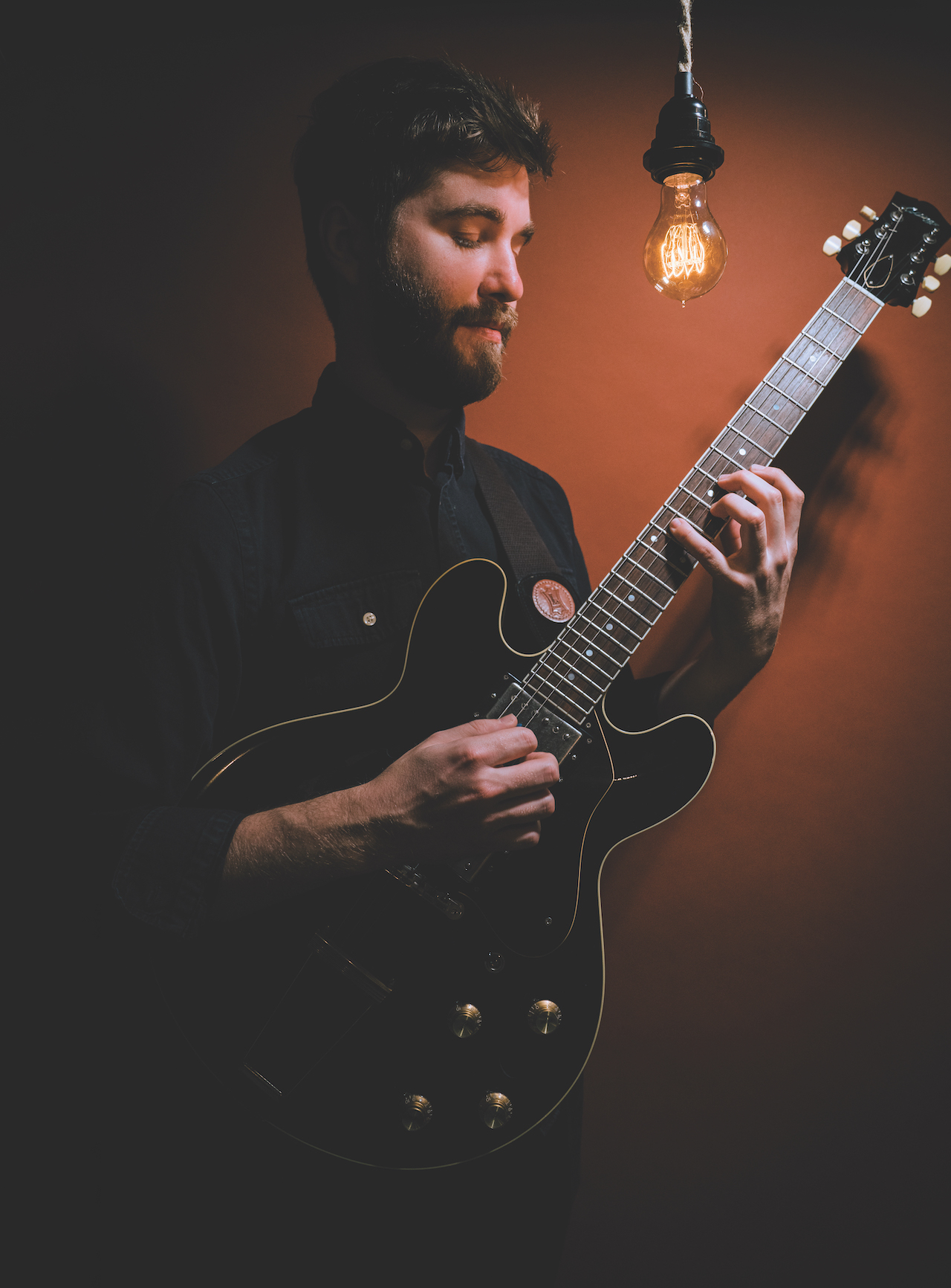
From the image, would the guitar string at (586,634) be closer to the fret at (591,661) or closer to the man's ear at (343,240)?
the fret at (591,661)

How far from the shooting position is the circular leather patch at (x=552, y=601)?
43.8 inches

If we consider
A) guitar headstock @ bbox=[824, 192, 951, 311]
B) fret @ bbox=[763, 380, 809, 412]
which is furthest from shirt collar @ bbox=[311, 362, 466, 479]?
guitar headstock @ bbox=[824, 192, 951, 311]

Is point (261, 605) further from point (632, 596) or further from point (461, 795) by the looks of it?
Result: point (632, 596)

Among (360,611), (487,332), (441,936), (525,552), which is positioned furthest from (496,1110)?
(487,332)

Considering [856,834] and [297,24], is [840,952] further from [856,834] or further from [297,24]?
[297,24]

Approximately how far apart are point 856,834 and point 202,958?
1365mm

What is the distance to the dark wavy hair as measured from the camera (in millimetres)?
1088

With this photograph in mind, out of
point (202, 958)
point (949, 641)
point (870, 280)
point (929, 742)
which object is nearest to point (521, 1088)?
point (202, 958)

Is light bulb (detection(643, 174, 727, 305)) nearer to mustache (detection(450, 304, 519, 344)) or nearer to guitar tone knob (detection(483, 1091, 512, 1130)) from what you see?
mustache (detection(450, 304, 519, 344))

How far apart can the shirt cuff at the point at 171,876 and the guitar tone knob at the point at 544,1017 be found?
475 mm

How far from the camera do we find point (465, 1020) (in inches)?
37.2

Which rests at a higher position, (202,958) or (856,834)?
(856,834)

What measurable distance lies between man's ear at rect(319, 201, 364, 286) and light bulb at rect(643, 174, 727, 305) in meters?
0.51

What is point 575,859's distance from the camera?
3.35ft
